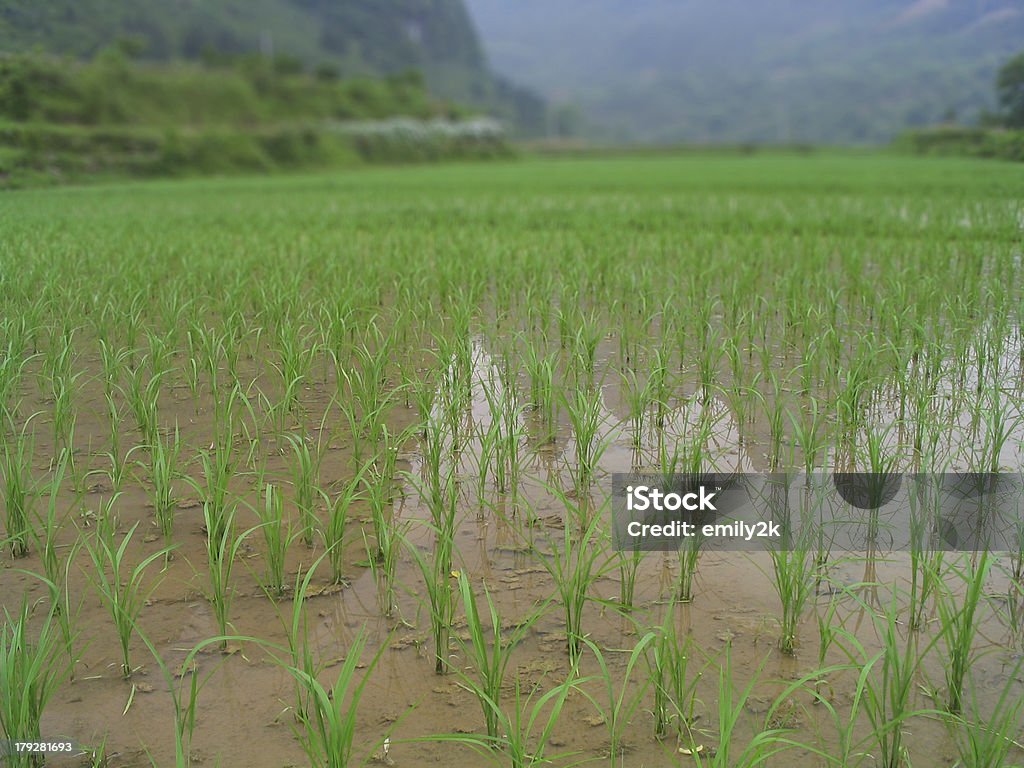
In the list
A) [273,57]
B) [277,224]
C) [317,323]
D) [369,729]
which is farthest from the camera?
[273,57]

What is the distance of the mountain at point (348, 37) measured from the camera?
193 feet

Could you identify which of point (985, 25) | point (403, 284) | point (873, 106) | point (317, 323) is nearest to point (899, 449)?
point (317, 323)

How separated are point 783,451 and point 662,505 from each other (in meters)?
0.77

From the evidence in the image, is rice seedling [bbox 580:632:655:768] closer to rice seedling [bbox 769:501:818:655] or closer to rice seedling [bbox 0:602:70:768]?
rice seedling [bbox 769:501:818:655]

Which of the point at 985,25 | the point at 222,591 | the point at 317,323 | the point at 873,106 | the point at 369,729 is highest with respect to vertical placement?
the point at 873,106

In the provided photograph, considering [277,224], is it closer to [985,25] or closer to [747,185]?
[985,25]

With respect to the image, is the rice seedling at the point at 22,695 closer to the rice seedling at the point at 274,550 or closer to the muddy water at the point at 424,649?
the muddy water at the point at 424,649

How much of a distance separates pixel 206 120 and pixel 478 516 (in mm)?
36520


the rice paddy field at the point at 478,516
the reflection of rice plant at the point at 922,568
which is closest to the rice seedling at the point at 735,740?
the rice paddy field at the point at 478,516

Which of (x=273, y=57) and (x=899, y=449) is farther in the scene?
(x=273, y=57)

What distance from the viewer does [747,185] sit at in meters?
16.6

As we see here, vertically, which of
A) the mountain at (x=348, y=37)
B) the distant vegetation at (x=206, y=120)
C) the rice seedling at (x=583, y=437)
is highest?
the mountain at (x=348, y=37)

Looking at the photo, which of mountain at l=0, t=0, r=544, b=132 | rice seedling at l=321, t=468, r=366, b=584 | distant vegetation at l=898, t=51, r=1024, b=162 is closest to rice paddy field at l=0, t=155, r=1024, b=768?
rice seedling at l=321, t=468, r=366, b=584

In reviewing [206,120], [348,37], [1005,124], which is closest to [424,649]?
[1005,124]
